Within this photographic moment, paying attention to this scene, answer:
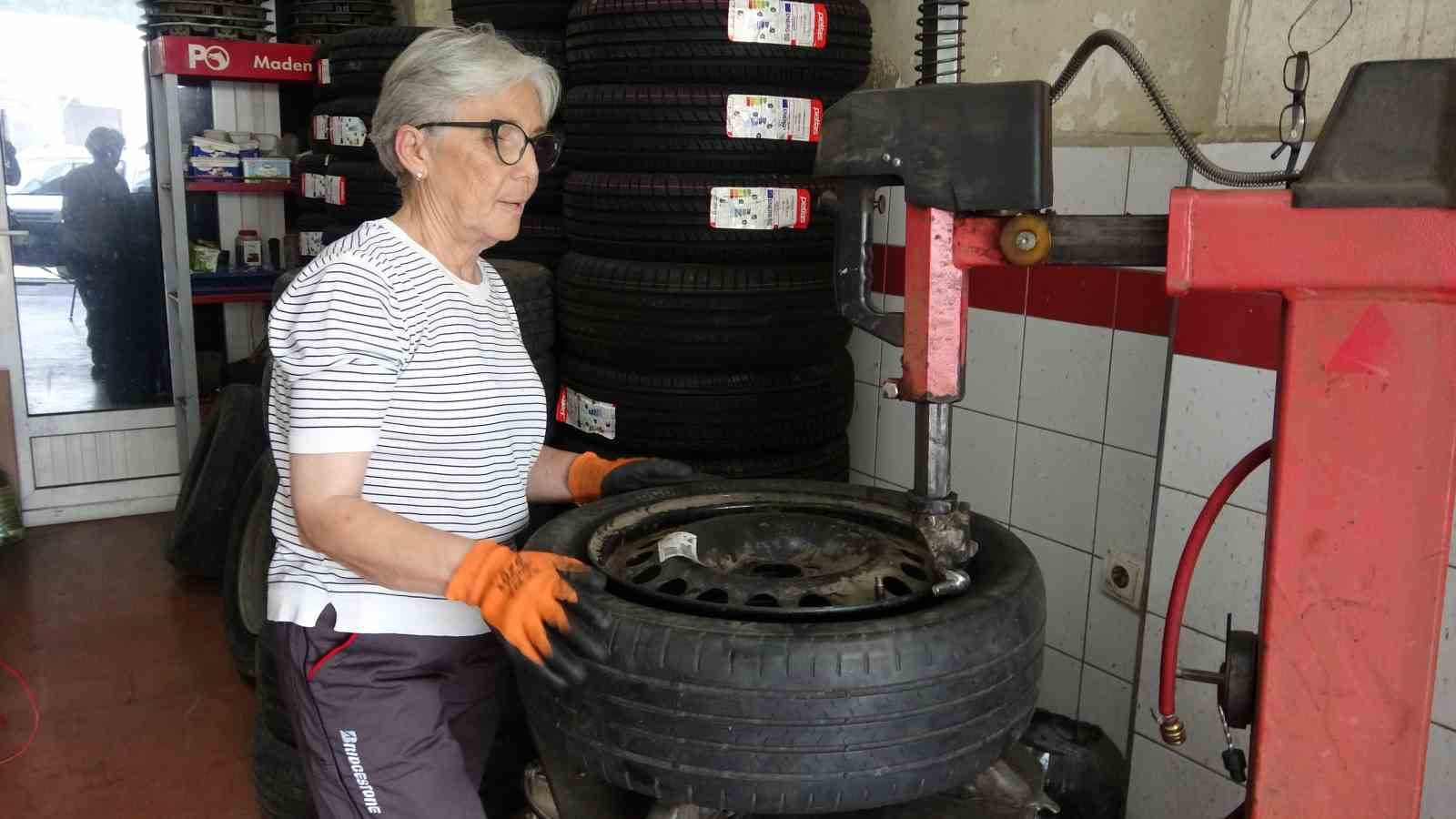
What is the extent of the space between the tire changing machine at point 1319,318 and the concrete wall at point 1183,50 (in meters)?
0.83

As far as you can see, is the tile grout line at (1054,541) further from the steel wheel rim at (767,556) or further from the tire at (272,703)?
the tire at (272,703)

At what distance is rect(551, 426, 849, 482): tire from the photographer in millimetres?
2816

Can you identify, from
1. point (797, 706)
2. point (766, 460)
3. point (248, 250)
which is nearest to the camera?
point (797, 706)

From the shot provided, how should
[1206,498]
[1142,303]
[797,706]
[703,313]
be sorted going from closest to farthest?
[797,706], [1206,498], [1142,303], [703,313]

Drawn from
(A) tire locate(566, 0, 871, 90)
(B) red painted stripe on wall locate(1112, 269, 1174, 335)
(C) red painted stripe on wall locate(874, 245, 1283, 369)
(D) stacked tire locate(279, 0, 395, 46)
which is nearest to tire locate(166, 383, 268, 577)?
(D) stacked tire locate(279, 0, 395, 46)

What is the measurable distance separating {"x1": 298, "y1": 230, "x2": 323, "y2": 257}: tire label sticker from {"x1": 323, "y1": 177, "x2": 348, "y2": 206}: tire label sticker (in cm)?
43

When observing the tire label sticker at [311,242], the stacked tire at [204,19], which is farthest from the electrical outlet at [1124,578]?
the stacked tire at [204,19]

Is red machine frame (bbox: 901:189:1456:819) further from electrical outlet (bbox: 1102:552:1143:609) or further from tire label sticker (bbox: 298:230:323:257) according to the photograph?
tire label sticker (bbox: 298:230:323:257)

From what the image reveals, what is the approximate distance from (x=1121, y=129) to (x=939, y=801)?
152 centimetres

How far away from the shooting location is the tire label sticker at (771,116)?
2.67m

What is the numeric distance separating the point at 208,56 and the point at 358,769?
3.83m

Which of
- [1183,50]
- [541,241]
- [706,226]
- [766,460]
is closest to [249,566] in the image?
[541,241]

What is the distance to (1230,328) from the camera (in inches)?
79.4

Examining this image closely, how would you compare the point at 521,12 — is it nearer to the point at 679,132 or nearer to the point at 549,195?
the point at 549,195
